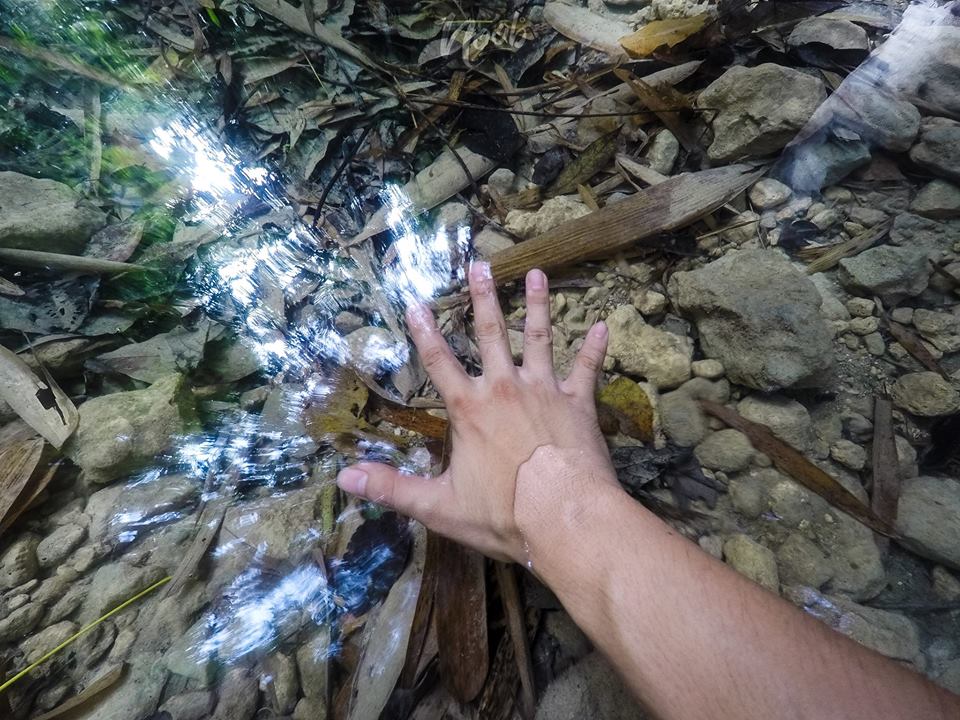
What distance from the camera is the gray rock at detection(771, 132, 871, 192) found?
2.20 meters

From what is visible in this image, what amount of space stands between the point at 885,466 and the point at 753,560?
695 mm

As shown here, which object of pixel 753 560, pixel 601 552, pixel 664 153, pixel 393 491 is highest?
pixel 664 153

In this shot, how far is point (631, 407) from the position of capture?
6.79 feet

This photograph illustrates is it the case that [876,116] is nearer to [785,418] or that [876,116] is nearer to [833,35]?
[833,35]

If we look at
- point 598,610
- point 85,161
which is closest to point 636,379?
point 598,610

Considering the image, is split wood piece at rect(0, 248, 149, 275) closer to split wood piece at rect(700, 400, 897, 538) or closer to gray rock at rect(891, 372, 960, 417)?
split wood piece at rect(700, 400, 897, 538)

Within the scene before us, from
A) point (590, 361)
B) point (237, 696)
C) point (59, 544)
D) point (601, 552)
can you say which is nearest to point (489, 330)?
point (590, 361)

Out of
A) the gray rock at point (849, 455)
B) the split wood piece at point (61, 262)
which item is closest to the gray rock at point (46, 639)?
the split wood piece at point (61, 262)

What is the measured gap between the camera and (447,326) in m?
2.45

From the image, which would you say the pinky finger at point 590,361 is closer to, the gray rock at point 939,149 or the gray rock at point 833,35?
the gray rock at point 939,149

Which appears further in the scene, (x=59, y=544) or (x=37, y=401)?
(x=37, y=401)

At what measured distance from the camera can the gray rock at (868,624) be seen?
1624 millimetres

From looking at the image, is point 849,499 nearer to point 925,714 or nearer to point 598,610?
point 925,714

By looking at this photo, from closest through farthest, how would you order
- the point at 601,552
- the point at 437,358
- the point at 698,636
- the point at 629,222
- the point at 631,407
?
the point at 698,636
the point at 601,552
the point at 437,358
the point at 631,407
the point at 629,222
